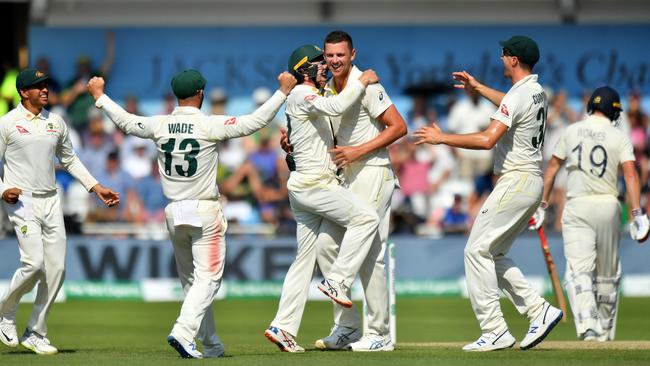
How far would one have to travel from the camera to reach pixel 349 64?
34.2ft

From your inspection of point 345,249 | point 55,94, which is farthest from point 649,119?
point 345,249

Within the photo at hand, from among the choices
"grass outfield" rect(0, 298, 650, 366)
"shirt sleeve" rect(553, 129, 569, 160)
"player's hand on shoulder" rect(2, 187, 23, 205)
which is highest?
"shirt sleeve" rect(553, 129, 569, 160)

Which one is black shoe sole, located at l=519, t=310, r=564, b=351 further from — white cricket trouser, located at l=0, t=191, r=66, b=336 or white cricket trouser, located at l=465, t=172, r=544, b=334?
Answer: white cricket trouser, located at l=0, t=191, r=66, b=336

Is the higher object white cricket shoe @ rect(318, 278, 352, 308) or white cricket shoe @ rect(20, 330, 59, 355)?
white cricket shoe @ rect(318, 278, 352, 308)

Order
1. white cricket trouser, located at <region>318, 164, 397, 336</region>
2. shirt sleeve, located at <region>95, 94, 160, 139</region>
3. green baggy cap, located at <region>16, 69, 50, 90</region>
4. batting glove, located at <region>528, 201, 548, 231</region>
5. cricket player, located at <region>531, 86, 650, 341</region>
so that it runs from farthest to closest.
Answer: cricket player, located at <region>531, 86, 650, 341</region>, batting glove, located at <region>528, 201, 548, 231</region>, green baggy cap, located at <region>16, 69, 50, 90</region>, white cricket trouser, located at <region>318, 164, 397, 336</region>, shirt sleeve, located at <region>95, 94, 160, 139</region>

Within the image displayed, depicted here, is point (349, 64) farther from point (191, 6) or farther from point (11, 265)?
point (191, 6)

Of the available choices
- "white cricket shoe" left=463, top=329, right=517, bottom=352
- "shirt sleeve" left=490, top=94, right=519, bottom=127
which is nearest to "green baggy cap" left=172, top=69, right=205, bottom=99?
"shirt sleeve" left=490, top=94, right=519, bottom=127

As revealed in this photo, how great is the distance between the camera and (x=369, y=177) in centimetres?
1047

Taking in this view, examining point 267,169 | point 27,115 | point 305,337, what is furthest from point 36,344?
point 267,169

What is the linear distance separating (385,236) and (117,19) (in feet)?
48.2

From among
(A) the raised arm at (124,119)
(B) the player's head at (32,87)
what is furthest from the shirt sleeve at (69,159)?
(A) the raised arm at (124,119)

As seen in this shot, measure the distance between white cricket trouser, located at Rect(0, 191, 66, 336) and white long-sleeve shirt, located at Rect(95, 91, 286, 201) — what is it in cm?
135

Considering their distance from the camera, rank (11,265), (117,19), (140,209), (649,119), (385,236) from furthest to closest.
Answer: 1. (117,19)
2. (649,119)
3. (140,209)
4. (11,265)
5. (385,236)

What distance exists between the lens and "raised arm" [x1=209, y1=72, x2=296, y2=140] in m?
9.86
